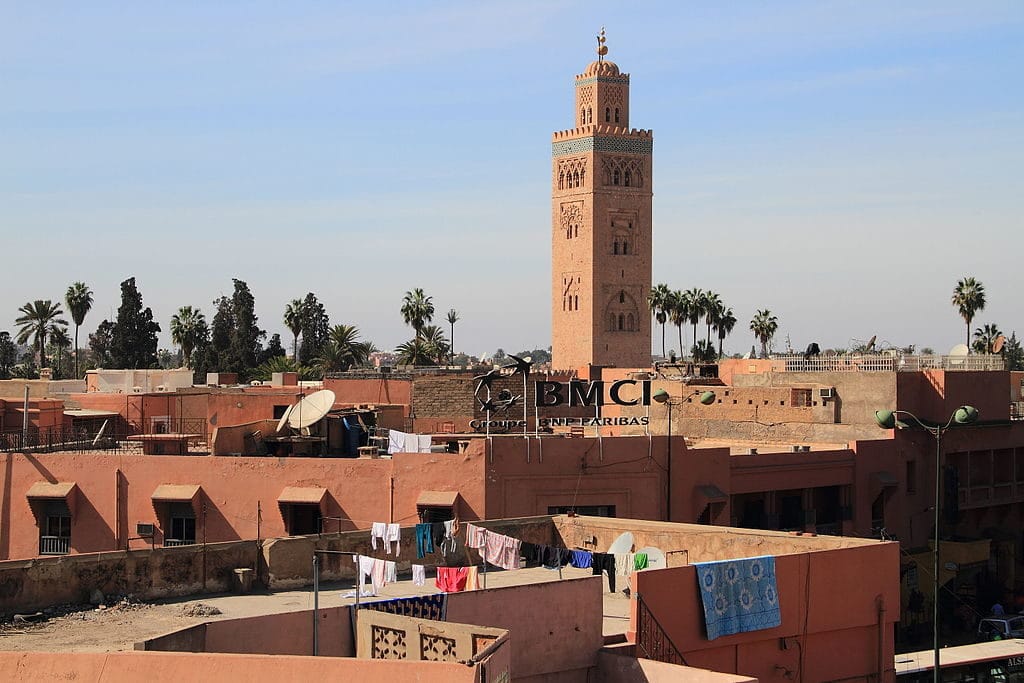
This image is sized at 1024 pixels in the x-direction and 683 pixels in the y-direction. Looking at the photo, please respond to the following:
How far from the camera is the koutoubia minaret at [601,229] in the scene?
9594 centimetres

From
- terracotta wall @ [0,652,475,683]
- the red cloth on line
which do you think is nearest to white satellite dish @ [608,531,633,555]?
the red cloth on line

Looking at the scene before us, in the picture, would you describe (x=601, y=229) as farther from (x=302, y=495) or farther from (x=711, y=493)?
(x=302, y=495)

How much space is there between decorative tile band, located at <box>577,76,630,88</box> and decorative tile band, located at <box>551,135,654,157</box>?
4002 mm

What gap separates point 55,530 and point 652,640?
19.4 m

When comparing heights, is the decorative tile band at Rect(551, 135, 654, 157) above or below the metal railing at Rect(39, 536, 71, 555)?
above

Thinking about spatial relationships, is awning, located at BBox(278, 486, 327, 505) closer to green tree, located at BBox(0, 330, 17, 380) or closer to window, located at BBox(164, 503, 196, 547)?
window, located at BBox(164, 503, 196, 547)

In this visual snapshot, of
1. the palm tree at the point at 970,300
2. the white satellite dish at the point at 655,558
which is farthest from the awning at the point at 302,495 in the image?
the palm tree at the point at 970,300

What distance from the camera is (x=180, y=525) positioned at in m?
33.1

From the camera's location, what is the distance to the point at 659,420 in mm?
48781

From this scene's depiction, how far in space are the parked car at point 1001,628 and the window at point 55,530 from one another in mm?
24893

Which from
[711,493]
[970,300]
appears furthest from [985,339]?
[711,493]

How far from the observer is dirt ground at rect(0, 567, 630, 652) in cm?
1880

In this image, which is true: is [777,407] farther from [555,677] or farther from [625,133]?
[625,133]

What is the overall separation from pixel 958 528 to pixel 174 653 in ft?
109
